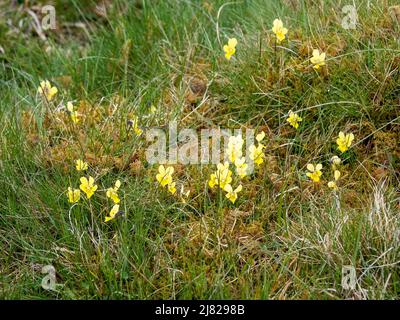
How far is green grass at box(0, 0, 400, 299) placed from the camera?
300 cm

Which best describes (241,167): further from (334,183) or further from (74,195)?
(74,195)

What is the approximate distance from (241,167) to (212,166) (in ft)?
0.86

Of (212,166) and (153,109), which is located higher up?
(153,109)

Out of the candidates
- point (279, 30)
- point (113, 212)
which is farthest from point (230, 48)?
point (113, 212)

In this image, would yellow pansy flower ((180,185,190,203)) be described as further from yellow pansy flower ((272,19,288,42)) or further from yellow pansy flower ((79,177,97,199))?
yellow pansy flower ((272,19,288,42))

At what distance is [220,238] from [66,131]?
1.13 metres

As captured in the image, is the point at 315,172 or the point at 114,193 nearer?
the point at 114,193

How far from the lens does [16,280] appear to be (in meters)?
3.11

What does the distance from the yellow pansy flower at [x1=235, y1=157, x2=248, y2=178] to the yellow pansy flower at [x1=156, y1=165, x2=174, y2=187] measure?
0.29 metres

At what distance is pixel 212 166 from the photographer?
3.54m

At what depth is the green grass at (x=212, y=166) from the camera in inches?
118

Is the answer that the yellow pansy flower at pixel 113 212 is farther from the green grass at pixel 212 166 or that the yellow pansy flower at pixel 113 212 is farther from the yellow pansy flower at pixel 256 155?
the yellow pansy flower at pixel 256 155

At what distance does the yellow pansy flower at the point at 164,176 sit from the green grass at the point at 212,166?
0.10 meters
